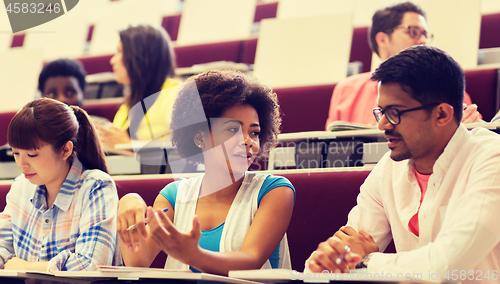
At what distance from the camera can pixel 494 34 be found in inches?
41.8

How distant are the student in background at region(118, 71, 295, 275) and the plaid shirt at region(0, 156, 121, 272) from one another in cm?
5

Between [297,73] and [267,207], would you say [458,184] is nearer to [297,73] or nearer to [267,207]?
[267,207]

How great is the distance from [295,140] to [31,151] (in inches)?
14.7

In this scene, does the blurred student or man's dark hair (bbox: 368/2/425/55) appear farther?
the blurred student

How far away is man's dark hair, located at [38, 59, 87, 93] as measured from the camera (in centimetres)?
113

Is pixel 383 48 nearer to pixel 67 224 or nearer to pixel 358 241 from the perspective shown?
pixel 358 241

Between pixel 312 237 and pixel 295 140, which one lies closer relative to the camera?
pixel 312 237

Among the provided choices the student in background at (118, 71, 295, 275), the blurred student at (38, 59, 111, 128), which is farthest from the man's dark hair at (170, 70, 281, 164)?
the blurred student at (38, 59, 111, 128)

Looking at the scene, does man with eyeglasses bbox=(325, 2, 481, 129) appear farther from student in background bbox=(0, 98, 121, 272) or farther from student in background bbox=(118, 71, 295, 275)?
student in background bbox=(0, 98, 121, 272)

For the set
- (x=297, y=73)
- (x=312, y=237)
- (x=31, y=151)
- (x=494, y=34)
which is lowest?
(x=312, y=237)

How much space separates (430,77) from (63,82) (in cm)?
92

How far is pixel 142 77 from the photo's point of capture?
1.02 meters

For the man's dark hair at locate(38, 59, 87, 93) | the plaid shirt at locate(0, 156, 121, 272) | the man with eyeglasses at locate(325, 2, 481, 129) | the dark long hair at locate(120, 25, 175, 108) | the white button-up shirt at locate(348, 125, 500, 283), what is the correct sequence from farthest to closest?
the man's dark hair at locate(38, 59, 87, 93), the dark long hair at locate(120, 25, 175, 108), the man with eyeglasses at locate(325, 2, 481, 129), the plaid shirt at locate(0, 156, 121, 272), the white button-up shirt at locate(348, 125, 500, 283)

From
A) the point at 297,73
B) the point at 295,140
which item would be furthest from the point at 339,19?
the point at 295,140
